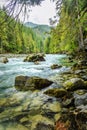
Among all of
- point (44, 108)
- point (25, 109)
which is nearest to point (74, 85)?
point (44, 108)

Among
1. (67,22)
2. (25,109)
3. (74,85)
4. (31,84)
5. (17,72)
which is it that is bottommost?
(17,72)

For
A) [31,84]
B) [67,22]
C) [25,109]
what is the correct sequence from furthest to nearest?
[31,84]
[67,22]
[25,109]

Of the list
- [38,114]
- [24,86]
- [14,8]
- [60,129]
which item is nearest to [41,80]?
[24,86]

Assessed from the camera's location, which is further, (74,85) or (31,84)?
(31,84)

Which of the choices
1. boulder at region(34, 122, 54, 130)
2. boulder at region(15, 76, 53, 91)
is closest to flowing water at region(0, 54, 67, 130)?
boulder at region(34, 122, 54, 130)

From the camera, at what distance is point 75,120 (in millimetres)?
4082

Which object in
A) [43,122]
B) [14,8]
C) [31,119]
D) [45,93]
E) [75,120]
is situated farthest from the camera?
[45,93]

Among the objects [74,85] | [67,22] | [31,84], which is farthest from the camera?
[31,84]

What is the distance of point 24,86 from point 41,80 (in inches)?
29.3

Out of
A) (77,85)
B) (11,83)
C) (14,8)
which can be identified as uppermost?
(14,8)

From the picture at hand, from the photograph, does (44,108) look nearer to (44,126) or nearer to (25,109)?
(25,109)

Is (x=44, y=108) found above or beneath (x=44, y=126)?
beneath

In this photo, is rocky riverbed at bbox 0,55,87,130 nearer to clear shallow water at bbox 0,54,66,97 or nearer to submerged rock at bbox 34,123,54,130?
submerged rock at bbox 34,123,54,130

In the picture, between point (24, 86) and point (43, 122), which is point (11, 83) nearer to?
point (24, 86)
